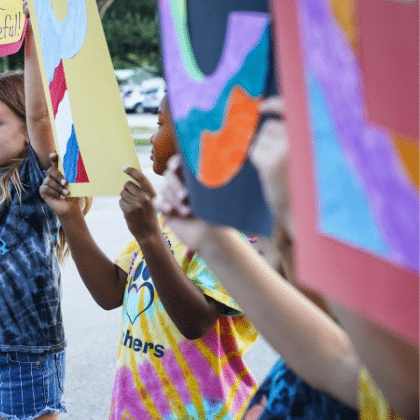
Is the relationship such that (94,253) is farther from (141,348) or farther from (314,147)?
(314,147)

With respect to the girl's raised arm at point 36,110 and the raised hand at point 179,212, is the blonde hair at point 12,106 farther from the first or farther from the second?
the raised hand at point 179,212

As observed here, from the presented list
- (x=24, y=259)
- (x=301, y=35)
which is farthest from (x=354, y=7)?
(x=24, y=259)

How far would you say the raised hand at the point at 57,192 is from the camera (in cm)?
150

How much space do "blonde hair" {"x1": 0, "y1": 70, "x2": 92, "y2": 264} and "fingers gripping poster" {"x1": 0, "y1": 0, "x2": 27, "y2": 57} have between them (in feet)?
0.50

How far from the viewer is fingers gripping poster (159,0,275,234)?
28.5 inches

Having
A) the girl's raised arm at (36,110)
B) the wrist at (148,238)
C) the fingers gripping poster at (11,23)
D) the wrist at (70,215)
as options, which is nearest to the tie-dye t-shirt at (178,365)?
the wrist at (148,238)

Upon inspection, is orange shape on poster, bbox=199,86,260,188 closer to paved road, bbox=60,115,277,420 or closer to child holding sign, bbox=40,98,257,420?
child holding sign, bbox=40,98,257,420

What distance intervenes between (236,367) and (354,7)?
1053 mm

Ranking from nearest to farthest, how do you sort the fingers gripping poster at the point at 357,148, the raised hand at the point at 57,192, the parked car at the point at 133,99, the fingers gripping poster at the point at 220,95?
the fingers gripping poster at the point at 357,148, the fingers gripping poster at the point at 220,95, the raised hand at the point at 57,192, the parked car at the point at 133,99

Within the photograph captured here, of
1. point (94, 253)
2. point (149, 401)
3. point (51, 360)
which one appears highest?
point (94, 253)

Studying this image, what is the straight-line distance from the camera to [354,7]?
549mm

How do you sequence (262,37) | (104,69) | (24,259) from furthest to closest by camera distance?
(24,259) → (104,69) → (262,37)

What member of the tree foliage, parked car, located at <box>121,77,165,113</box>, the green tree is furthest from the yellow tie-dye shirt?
parked car, located at <box>121,77,165,113</box>

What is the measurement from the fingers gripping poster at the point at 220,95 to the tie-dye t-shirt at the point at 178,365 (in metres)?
0.60
